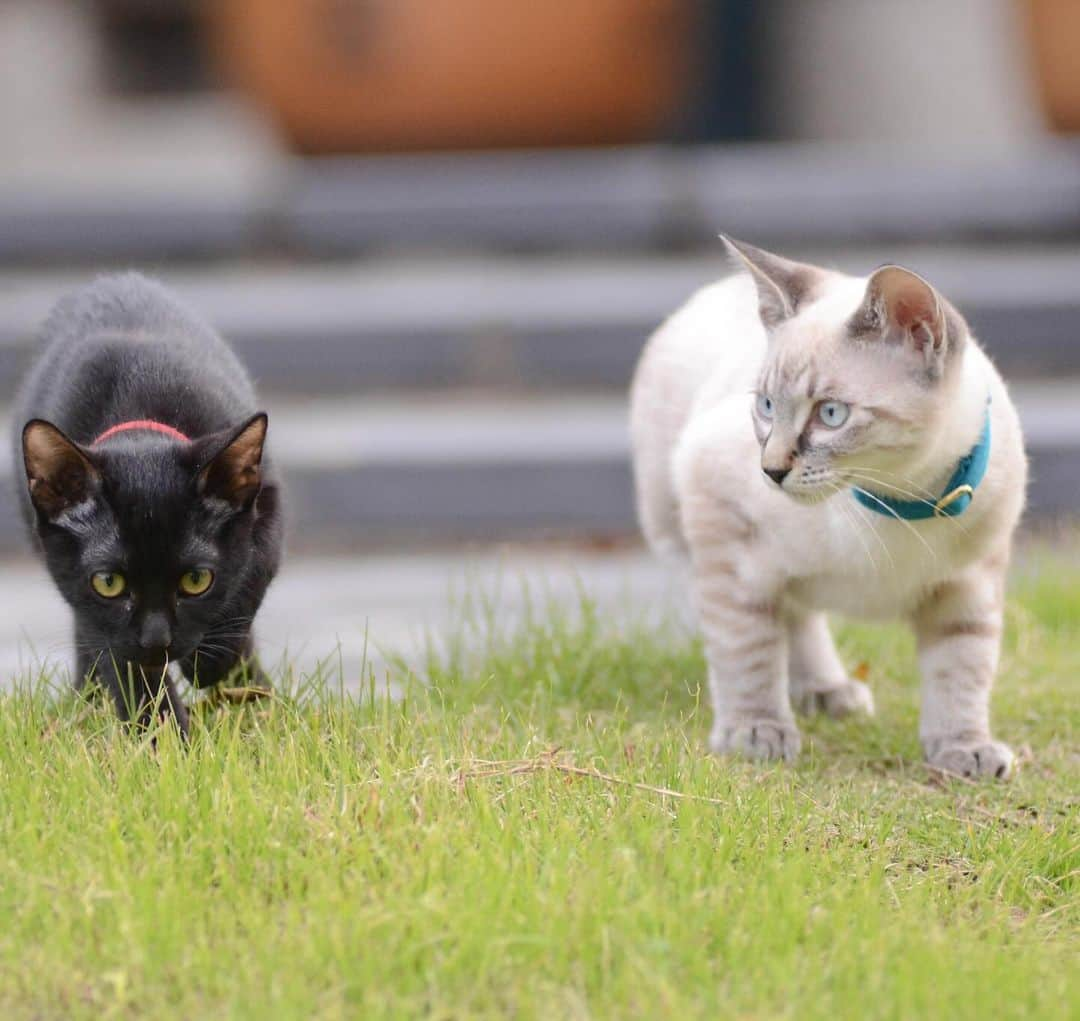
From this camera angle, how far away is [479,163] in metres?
6.01

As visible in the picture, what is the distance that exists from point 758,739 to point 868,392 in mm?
745

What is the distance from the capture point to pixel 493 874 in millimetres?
2139

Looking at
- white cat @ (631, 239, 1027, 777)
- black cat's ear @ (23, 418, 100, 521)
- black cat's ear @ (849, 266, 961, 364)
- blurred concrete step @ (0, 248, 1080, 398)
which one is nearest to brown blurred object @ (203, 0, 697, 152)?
blurred concrete step @ (0, 248, 1080, 398)

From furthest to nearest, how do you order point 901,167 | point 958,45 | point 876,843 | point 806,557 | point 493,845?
point 958,45 < point 901,167 < point 806,557 < point 876,843 < point 493,845

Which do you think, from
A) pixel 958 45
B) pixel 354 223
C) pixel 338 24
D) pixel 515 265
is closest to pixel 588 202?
pixel 515 265

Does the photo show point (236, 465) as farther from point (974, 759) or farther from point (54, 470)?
point (974, 759)

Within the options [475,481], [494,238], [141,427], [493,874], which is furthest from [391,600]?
[493,874]

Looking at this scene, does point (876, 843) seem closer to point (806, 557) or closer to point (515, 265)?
point (806, 557)

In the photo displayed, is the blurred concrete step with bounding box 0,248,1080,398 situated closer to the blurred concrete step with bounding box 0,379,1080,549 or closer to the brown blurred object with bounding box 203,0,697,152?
the blurred concrete step with bounding box 0,379,1080,549

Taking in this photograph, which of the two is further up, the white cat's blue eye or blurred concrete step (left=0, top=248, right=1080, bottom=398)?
the white cat's blue eye

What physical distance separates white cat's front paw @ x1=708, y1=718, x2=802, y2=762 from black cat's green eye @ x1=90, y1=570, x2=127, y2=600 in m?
1.15

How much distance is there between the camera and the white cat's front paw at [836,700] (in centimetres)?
336

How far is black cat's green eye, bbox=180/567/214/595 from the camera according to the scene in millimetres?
2568

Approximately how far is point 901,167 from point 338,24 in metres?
2.19
